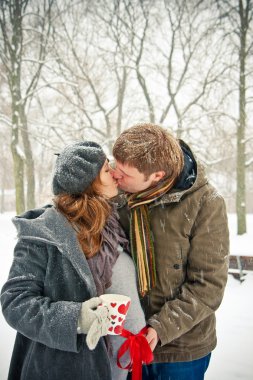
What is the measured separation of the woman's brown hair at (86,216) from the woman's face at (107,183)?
8 cm

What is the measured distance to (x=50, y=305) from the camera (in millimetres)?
1429

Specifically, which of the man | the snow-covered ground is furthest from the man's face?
the snow-covered ground

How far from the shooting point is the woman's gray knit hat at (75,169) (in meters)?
1.63

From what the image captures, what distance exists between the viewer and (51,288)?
1496mm

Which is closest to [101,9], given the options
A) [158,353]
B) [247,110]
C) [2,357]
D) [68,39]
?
[68,39]

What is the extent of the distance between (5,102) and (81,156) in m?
13.3

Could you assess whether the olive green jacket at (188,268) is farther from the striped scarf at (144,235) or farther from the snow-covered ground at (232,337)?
the snow-covered ground at (232,337)

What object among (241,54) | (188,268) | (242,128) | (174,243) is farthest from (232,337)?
(241,54)

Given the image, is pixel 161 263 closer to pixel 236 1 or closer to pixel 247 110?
pixel 247 110

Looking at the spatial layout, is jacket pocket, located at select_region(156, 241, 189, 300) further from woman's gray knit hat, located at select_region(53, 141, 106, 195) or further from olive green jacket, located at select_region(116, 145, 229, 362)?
woman's gray knit hat, located at select_region(53, 141, 106, 195)

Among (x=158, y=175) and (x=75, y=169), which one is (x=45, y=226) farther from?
(x=158, y=175)

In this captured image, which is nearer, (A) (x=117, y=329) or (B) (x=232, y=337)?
(A) (x=117, y=329)

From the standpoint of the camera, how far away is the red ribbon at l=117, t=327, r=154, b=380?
154 cm

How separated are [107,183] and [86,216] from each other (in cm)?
24
